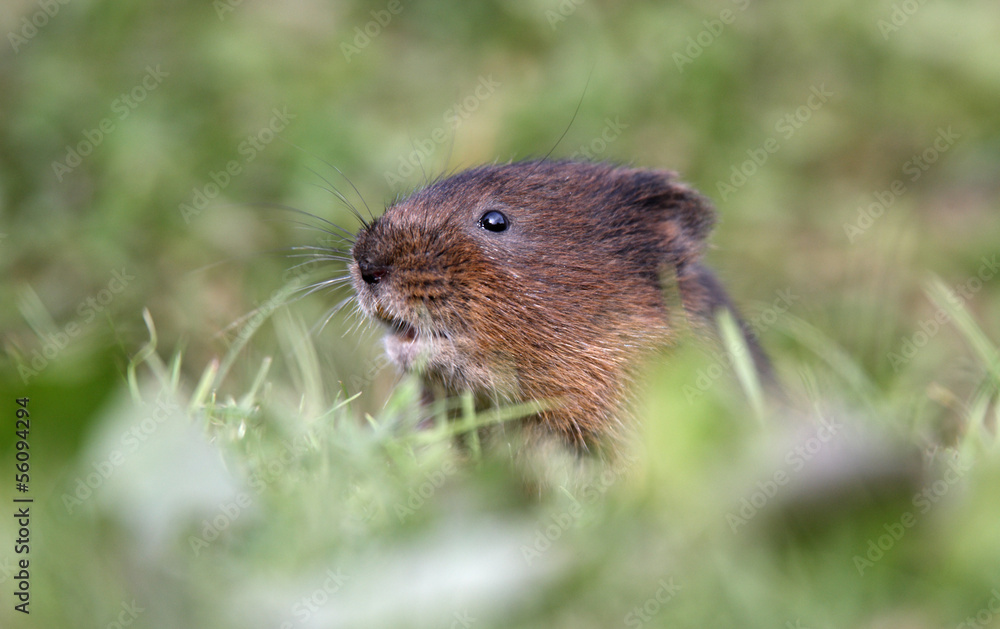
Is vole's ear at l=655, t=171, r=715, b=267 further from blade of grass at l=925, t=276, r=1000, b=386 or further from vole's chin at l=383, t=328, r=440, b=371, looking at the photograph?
vole's chin at l=383, t=328, r=440, b=371

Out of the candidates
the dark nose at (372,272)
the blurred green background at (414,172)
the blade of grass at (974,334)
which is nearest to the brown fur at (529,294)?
the dark nose at (372,272)

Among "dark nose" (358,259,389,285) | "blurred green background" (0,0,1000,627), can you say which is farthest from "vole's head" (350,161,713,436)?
"blurred green background" (0,0,1000,627)

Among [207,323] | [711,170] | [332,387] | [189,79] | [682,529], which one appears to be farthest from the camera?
[711,170]

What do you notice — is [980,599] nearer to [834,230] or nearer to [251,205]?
[251,205]

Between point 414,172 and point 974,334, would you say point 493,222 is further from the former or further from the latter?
point 414,172

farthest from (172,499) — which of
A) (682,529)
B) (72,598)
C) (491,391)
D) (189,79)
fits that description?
(189,79)

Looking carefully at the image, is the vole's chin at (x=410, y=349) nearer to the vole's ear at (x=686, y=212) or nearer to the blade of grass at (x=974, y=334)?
the vole's ear at (x=686, y=212)

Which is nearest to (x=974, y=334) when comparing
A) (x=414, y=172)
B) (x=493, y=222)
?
(x=493, y=222)
